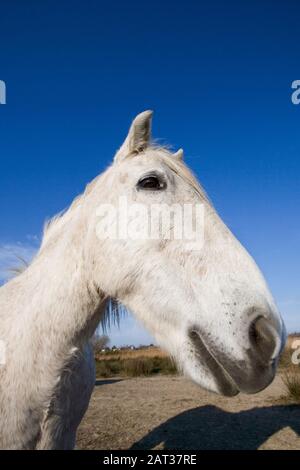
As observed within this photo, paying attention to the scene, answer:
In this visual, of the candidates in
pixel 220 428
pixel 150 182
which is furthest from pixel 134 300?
pixel 220 428

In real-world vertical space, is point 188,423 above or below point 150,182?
below

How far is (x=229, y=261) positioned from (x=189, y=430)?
262 inches

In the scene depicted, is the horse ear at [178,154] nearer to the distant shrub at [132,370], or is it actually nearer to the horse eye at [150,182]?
the horse eye at [150,182]

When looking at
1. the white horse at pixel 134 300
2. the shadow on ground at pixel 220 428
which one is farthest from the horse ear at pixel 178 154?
the shadow on ground at pixel 220 428

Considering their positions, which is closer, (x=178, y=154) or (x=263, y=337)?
(x=263, y=337)

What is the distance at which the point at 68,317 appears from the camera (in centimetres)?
264

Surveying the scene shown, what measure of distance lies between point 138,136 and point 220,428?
6977mm

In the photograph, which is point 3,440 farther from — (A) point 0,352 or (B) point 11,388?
(A) point 0,352

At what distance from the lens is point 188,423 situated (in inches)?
321

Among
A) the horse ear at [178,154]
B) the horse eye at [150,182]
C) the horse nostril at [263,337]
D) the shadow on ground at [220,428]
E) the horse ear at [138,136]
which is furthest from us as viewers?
the shadow on ground at [220,428]

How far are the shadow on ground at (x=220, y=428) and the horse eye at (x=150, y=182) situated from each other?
5.83 meters

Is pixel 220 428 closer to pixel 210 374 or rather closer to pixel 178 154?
pixel 210 374

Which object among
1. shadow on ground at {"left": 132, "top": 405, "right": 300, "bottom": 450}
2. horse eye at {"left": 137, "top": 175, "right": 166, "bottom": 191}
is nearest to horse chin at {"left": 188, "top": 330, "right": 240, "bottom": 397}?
horse eye at {"left": 137, "top": 175, "right": 166, "bottom": 191}

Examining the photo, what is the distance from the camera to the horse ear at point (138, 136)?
2752 mm
